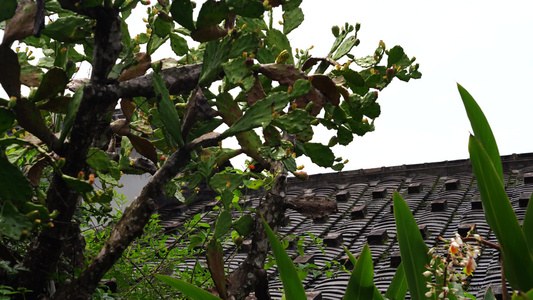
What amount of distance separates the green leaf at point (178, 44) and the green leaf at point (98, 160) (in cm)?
63

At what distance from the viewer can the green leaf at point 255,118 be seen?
7.36 feet

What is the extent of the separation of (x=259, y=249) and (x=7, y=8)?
138cm

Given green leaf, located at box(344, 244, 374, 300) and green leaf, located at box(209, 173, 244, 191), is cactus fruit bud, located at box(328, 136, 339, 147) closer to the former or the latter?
green leaf, located at box(209, 173, 244, 191)

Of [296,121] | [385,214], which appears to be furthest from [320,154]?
[385,214]

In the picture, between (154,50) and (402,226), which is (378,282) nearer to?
(402,226)

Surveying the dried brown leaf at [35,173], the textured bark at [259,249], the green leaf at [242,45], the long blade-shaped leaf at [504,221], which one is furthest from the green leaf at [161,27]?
the long blade-shaped leaf at [504,221]

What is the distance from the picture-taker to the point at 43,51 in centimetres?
305

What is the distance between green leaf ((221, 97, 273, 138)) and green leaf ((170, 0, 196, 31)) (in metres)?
0.37

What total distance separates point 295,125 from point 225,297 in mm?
780

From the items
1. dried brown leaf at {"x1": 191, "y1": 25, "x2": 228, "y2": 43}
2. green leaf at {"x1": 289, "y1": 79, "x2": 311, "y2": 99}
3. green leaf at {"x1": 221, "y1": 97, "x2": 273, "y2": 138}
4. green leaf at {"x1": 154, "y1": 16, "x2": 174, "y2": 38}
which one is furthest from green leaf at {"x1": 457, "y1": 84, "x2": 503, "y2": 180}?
green leaf at {"x1": 154, "y1": 16, "x2": 174, "y2": 38}

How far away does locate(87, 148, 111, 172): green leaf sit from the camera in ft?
8.18

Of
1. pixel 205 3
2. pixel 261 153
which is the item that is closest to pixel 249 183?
pixel 261 153

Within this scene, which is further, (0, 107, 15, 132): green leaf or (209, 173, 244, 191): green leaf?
(209, 173, 244, 191): green leaf

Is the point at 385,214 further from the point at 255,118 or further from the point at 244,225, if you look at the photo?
the point at 255,118
